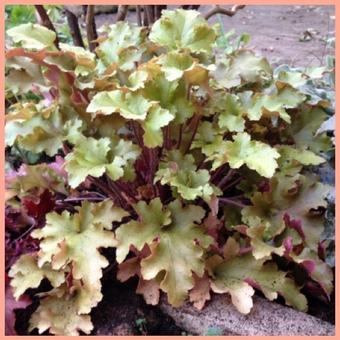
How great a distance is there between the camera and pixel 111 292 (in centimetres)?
201

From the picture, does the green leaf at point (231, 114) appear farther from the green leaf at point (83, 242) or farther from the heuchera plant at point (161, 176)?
the green leaf at point (83, 242)

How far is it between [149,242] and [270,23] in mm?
4600

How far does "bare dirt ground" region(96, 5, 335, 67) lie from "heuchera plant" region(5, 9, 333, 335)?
2.02 metres

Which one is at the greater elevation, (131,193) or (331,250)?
(131,193)

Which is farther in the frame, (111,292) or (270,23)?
(270,23)

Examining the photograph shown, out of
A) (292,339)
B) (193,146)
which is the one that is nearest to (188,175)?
(193,146)

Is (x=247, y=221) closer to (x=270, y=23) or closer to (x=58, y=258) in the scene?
(x=58, y=258)

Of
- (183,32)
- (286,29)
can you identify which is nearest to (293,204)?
(183,32)

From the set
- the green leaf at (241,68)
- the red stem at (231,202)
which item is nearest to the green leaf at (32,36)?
the green leaf at (241,68)

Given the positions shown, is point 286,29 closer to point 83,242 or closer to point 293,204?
point 293,204

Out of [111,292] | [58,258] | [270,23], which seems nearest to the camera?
[58,258]

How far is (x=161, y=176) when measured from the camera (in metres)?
1.86

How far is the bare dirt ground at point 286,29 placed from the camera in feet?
15.3

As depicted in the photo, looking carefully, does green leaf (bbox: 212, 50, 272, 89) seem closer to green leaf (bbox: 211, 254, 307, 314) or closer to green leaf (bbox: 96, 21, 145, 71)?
green leaf (bbox: 96, 21, 145, 71)
